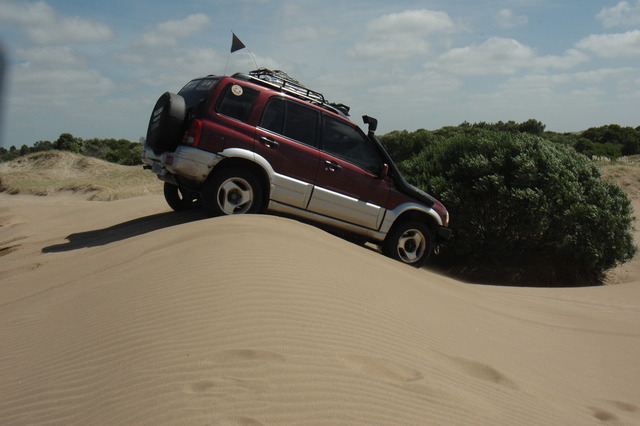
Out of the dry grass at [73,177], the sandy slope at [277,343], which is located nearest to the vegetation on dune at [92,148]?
the dry grass at [73,177]

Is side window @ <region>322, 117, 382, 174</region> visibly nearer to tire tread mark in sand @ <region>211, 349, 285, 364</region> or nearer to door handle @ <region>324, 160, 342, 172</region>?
door handle @ <region>324, 160, 342, 172</region>

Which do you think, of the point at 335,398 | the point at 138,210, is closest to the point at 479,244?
the point at 138,210

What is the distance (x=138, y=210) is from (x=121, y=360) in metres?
→ 8.69

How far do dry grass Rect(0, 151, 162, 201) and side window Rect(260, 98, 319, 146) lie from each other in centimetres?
1223

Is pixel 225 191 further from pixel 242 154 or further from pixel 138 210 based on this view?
pixel 138 210

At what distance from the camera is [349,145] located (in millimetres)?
8547

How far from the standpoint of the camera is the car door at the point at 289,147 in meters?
7.89

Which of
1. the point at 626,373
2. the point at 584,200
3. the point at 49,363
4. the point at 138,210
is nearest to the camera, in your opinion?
the point at 49,363

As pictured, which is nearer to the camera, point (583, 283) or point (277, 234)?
point (277, 234)

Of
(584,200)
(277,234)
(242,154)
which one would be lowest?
(277,234)

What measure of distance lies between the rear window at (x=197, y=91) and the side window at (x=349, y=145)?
1673 millimetres

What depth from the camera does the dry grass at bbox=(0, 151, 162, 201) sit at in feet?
66.2

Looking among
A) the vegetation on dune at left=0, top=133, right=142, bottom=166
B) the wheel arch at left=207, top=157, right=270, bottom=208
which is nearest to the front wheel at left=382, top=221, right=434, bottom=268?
the wheel arch at left=207, top=157, right=270, bottom=208

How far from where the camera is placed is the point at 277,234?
6445 millimetres
